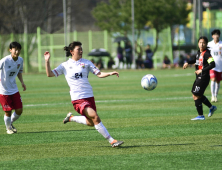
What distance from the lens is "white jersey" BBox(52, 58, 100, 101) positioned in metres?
7.38

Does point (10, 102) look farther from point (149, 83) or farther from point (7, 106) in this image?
point (149, 83)

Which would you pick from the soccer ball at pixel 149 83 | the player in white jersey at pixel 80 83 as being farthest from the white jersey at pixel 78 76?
the soccer ball at pixel 149 83

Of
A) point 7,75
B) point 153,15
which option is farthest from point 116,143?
point 153,15

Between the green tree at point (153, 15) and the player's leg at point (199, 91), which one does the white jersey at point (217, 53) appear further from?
the green tree at point (153, 15)

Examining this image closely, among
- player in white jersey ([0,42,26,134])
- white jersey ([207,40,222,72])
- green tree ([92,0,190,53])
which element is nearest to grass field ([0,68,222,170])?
player in white jersey ([0,42,26,134])

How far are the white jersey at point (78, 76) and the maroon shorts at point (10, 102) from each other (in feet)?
6.79

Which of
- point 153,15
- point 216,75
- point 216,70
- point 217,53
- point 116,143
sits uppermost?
point 153,15

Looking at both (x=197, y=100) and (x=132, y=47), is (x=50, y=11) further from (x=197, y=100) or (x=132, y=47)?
(x=197, y=100)

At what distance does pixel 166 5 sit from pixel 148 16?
2.10 m

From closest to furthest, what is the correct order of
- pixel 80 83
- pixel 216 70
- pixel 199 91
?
1. pixel 80 83
2. pixel 199 91
3. pixel 216 70

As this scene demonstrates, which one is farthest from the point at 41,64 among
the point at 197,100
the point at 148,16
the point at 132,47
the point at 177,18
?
the point at 197,100

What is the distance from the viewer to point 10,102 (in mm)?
9148

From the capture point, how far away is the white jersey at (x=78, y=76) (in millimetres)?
7383

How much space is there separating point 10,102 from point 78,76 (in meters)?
2.44
